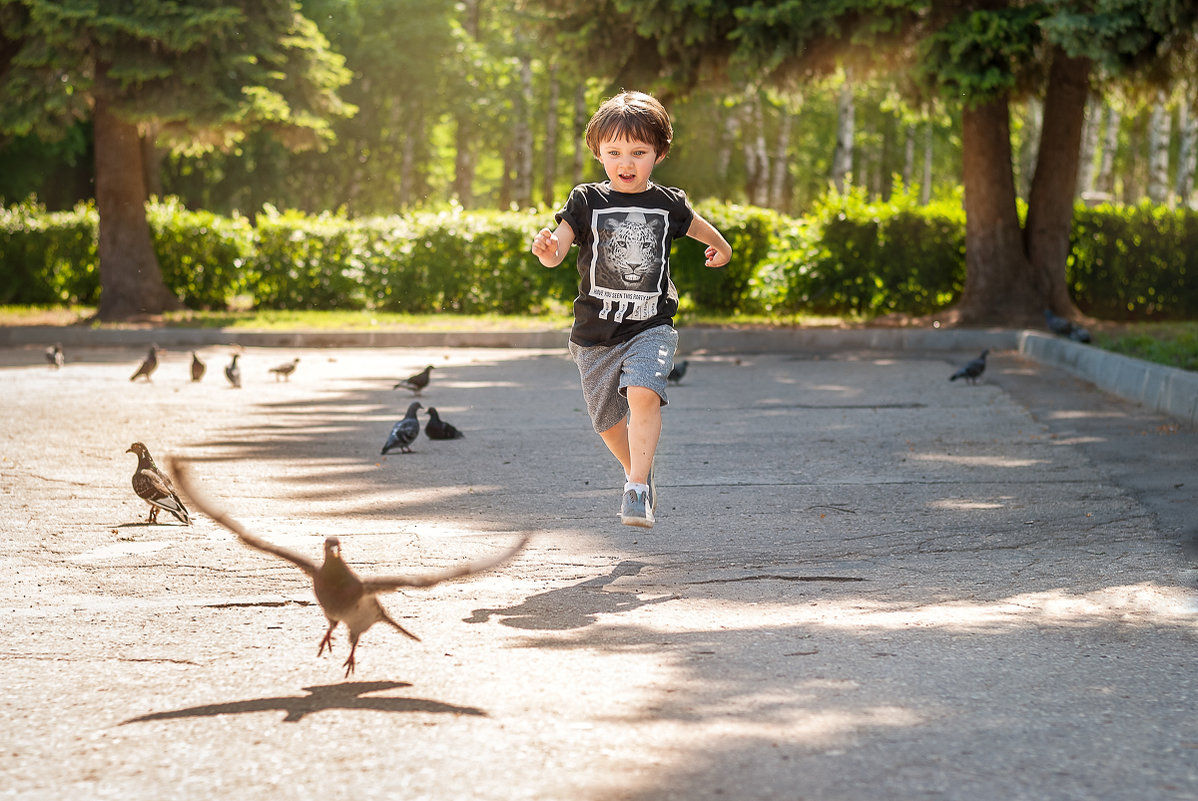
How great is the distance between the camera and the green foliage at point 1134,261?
22.7m

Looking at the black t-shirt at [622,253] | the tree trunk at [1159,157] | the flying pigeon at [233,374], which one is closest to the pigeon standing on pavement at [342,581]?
the black t-shirt at [622,253]

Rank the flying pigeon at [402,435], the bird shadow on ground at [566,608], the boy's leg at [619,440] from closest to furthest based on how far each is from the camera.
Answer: the bird shadow on ground at [566,608]
the boy's leg at [619,440]
the flying pigeon at [402,435]

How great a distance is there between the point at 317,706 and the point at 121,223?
2189 centimetres

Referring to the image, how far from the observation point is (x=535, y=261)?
2464cm

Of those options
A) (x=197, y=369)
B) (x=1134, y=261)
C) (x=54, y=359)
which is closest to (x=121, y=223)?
(x=54, y=359)

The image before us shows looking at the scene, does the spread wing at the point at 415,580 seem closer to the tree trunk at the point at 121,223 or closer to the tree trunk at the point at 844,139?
the tree trunk at the point at 121,223

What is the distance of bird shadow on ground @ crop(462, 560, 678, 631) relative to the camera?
183 inches

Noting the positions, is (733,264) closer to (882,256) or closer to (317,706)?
(882,256)

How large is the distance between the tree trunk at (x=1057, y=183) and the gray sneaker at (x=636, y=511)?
54.6ft

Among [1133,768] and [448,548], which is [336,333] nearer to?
[448,548]

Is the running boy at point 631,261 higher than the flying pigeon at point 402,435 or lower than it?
higher

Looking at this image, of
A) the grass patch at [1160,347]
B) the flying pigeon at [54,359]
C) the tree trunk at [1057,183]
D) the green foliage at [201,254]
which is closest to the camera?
the grass patch at [1160,347]

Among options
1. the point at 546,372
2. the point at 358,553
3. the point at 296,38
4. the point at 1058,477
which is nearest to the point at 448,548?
the point at 358,553

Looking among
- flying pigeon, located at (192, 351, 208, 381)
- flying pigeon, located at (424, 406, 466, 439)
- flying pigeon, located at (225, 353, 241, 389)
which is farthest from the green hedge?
flying pigeon, located at (424, 406, 466, 439)
